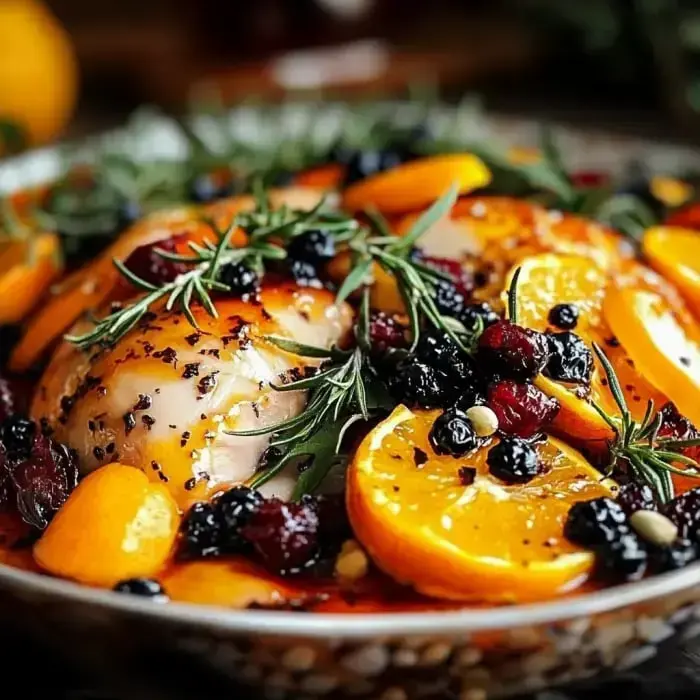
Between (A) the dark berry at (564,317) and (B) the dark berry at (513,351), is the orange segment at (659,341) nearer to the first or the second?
(A) the dark berry at (564,317)

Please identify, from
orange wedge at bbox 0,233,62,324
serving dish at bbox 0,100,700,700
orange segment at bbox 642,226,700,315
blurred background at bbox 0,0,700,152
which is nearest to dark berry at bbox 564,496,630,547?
serving dish at bbox 0,100,700,700

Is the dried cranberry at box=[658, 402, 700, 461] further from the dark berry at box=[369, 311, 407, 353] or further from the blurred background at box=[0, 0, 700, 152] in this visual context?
the blurred background at box=[0, 0, 700, 152]

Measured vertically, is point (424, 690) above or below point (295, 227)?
below

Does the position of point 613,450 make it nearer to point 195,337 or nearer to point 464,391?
point 464,391

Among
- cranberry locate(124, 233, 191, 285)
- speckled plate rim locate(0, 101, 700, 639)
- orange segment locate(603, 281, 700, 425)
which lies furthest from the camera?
cranberry locate(124, 233, 191, 285)

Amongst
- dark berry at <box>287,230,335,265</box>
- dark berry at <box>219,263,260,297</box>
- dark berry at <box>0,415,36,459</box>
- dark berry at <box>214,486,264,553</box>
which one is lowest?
dark berry at <box>0,415,36,459</box>

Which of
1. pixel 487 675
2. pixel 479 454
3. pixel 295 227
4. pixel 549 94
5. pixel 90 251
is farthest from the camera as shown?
pixel 549 94

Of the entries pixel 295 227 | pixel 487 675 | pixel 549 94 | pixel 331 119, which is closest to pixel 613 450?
pixel 487 675

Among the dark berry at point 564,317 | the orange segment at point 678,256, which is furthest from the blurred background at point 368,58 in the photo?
the dark berry at point 564,317
